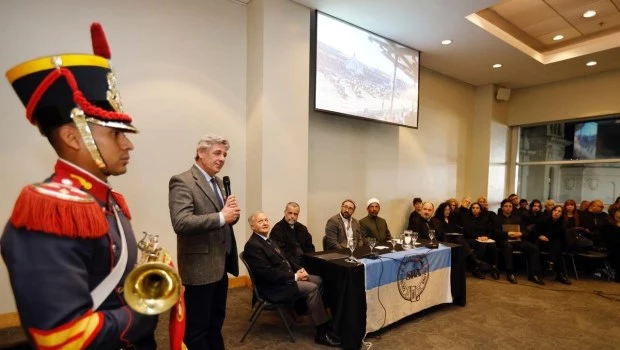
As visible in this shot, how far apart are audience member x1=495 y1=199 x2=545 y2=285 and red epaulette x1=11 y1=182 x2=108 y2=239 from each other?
16.4 feet

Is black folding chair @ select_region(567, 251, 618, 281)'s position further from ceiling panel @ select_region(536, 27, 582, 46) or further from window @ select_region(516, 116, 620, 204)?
ceiling panel @ select_region(536, 27, 582, 46)

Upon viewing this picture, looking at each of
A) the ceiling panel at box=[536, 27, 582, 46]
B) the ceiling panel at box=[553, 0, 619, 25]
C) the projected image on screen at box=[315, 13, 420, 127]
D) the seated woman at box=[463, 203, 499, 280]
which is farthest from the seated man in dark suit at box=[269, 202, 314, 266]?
the ceiling panel at box=[536, 27, 582, 46]

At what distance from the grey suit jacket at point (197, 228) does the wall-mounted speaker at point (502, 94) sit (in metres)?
6.85

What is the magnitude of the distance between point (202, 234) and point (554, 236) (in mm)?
5213

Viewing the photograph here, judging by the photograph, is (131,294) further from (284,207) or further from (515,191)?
(515,191)

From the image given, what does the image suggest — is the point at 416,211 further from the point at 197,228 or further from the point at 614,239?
the point at 197,228

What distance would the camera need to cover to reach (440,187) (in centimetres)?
631

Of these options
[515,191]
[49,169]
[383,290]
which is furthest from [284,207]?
[515,191]

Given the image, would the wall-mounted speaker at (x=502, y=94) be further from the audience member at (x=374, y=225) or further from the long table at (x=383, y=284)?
the long table at (x=383, y=284)

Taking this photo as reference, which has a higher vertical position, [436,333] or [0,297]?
[0,297]

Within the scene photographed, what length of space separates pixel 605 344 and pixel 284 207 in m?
3.19

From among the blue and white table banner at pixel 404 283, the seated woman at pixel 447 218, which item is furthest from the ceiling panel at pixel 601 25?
the blue and white table banner at pixel 404 283

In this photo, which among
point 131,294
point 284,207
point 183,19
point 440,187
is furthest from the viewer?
point 440,187

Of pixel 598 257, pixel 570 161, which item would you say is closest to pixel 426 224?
pixel 598 257
